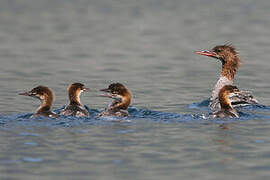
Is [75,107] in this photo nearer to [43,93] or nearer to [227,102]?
[43,93]

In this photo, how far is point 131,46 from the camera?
2327 cm

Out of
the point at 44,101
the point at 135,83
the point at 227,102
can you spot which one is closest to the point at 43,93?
the point at 44,101

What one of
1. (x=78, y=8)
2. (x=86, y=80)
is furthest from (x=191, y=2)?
(x=86, y=80)

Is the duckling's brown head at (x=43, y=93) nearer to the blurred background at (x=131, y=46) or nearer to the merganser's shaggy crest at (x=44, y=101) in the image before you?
the merganser's shaggy crest at (x=44, y=101)

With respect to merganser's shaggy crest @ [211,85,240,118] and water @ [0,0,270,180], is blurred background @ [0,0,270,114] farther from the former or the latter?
merganser's shaggy crest @ [211,85,240,118]

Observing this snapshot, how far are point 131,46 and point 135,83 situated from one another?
6472mm

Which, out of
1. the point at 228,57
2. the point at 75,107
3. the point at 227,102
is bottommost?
the point at 75,107

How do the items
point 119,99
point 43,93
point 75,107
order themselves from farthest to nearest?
point 119,99, point 43,93, point 75,107

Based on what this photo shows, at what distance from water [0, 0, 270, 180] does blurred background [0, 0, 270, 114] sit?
3 centimetres

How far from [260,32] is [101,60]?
314 inches

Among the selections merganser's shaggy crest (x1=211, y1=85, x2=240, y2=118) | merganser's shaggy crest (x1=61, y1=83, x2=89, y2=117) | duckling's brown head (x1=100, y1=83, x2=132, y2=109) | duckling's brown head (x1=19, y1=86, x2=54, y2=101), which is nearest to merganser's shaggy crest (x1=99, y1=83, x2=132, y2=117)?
duckling's brown head (x1=100, y1=83, x2=132, y2=109)

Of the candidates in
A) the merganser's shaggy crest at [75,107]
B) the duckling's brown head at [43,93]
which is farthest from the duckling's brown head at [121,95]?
the duckling's brown head at [43,93]

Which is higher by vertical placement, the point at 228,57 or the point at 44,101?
the point at 228,57

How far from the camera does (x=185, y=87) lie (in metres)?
16.4
